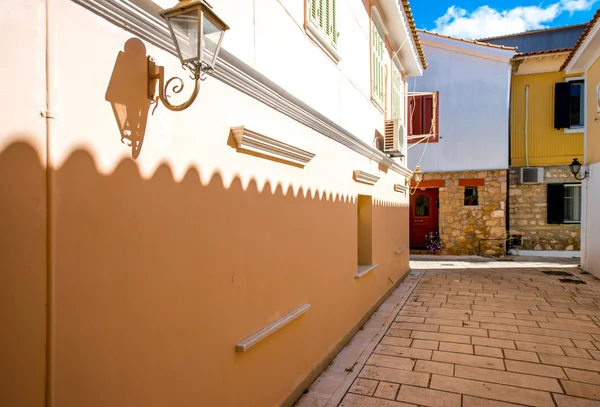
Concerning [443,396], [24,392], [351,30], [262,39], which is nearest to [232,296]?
[24,392]

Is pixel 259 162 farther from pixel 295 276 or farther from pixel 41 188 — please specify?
pixel 41 188

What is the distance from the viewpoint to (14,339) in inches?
53.2

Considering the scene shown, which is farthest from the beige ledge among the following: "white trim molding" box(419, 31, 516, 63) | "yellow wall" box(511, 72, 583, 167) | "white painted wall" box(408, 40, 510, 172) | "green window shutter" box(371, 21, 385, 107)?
"white trim molding" box(419, 31, 516, 63)

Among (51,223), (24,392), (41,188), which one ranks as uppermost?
(41,188)

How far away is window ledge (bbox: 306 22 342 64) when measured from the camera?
12.8 feet

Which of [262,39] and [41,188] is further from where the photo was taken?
[262,39]

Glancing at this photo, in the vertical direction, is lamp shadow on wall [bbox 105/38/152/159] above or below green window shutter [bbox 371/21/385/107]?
below

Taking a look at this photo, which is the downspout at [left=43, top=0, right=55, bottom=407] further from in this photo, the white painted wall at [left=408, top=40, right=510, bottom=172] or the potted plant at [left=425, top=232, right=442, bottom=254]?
the potted plant at [left=425, top=232, right=442, bottom=254]

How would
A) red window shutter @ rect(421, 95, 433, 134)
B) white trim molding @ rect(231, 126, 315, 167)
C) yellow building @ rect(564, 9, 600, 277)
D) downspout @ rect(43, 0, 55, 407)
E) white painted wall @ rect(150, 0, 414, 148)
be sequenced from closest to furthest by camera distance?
1. downspout @ rect(43, 0, 55, 407)
2. white trim molding @ rect(231, 126, 315, 167)
3. white painted wall @ rect(150, 0, 414, 148)
4. yellow building @ rect(564, 9, 600, 277)
5. red window shutter @ rect(421, 95, 433, 134)

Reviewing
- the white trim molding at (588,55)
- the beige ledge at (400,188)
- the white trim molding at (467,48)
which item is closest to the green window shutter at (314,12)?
the beige ledge at (400,188)

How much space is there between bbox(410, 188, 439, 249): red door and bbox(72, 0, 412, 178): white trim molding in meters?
9.53

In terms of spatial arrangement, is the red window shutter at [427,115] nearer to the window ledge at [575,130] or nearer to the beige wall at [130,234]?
the window ledge at [575,130]

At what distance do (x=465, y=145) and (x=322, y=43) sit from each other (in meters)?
10.2

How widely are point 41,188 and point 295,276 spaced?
241 cm
